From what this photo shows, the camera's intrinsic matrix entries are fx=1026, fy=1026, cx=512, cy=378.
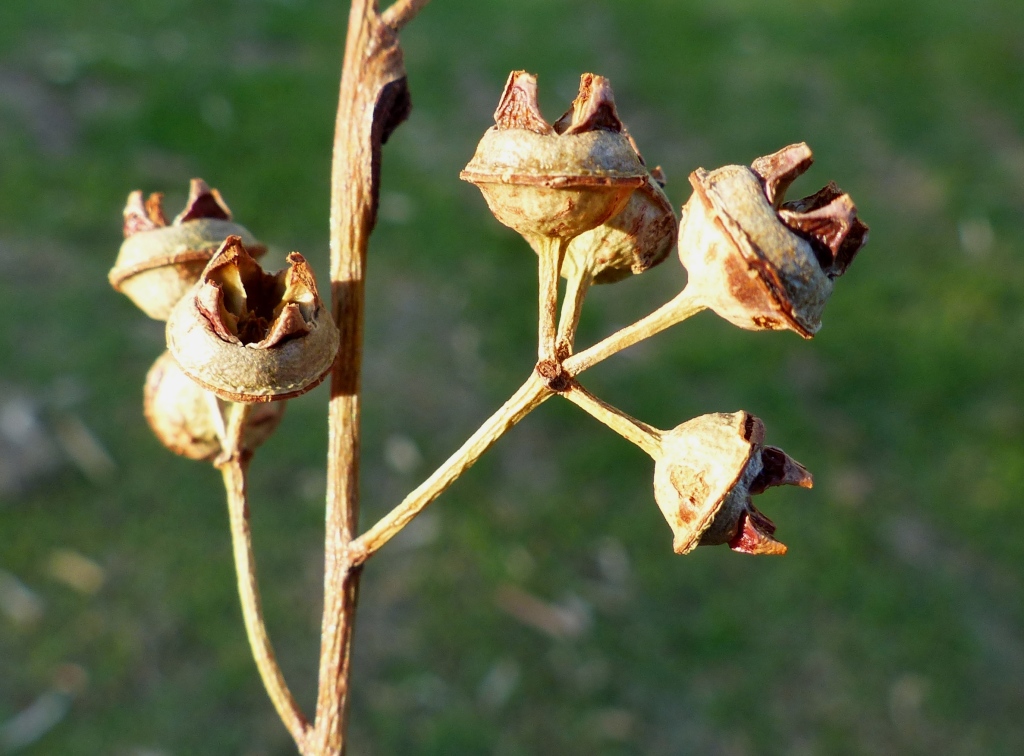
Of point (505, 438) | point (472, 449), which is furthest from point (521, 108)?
point (505, 438)

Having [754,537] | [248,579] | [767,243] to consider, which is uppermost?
[767,243]

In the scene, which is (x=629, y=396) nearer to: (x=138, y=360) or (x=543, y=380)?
(x=138, y=360)

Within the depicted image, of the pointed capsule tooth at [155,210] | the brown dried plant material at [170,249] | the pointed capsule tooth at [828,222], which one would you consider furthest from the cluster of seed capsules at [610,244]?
the pointed capsule tooth at [155,210]

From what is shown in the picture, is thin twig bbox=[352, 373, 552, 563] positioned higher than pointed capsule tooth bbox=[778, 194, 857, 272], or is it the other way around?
pointed capsule tooth bbox=[778, 194, 857, 272]

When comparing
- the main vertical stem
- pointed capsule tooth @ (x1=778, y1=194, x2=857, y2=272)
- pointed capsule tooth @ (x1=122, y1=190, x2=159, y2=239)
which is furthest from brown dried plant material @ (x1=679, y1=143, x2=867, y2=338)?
pointed capsule tooth @ (x1=122, y1=190, x2=159, y2=239)

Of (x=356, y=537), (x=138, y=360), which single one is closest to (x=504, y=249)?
(x=138, y=360)

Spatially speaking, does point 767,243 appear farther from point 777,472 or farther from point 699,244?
point 777,472

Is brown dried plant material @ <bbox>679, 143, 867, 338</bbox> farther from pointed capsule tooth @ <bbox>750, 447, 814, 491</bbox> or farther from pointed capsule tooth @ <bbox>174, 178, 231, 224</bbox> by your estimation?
pointed capsule tooth @ <bbox>174, 178, 231, 224</bbox>
